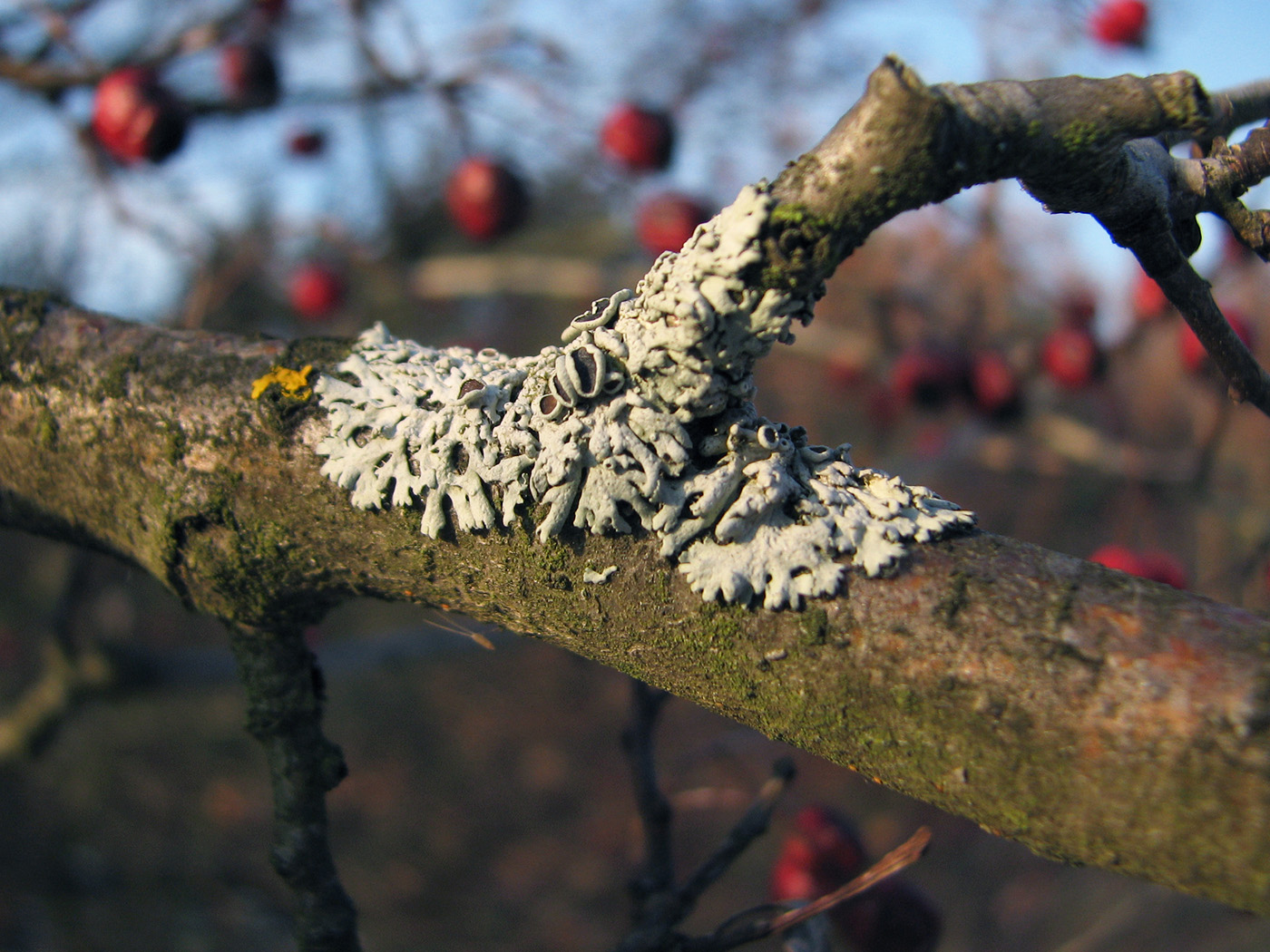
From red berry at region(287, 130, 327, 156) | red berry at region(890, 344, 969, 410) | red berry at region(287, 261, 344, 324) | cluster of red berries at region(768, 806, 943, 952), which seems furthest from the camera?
red berry at region(287, 261, 344, 324)

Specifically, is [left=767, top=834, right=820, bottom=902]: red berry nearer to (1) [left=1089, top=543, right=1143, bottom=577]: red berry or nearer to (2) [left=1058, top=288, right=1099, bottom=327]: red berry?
(1) [left=1089, top=543, right=1143, bottom=577]: red berry

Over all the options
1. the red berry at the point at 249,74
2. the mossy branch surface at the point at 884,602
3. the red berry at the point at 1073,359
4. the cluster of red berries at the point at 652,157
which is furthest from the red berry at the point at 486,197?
the mossy branch surface at the point at 884,602

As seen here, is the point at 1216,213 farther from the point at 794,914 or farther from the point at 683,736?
the point at 683,736

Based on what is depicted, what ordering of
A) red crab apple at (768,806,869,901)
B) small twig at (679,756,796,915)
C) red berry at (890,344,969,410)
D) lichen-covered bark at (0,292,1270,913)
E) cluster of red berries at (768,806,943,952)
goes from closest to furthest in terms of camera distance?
1. lichen-covered bark at (0,292,1270,913)
2. small twig at (679,756,796,915)
3. cluster of red berries at (768,806,943,952)
4. red crab apple at (768,806,869,901)
5. red berry at (890,344,969,410)

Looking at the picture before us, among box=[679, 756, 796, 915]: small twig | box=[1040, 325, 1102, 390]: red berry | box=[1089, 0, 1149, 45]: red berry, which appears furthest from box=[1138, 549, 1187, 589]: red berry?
box=[1089, 0, 1149, 45]: red berry

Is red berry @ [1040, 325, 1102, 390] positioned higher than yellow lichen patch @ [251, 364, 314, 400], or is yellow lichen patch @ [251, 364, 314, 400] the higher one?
red berry @ [1040, 325, 1102, 390]

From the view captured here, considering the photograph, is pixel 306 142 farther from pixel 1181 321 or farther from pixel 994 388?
pixel 1181 321
